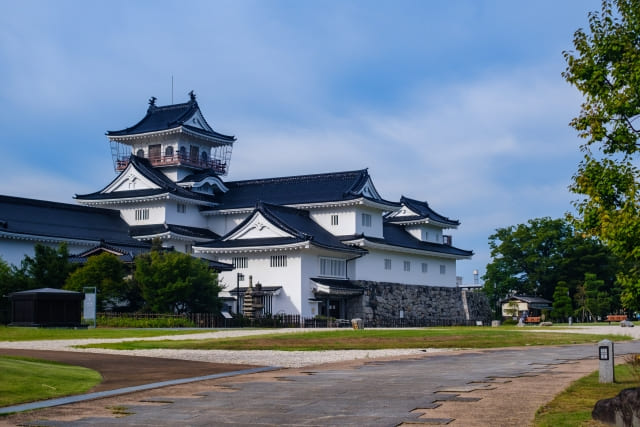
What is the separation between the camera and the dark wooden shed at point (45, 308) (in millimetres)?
42344

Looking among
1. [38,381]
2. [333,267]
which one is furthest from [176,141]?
[38,381]

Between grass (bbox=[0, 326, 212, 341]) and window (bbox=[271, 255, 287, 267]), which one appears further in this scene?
window (bbox=[271, 255, 287, 267])

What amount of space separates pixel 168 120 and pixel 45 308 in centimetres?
3955

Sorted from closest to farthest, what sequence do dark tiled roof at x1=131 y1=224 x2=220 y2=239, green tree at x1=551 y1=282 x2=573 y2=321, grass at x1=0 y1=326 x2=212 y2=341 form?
grass at x1=0 y1=326 x2=212 y2=341 < dark tiled roof at x1=131 y1=224 x2=220 y2=239 < green tree at x1=551 y1=282 x2=573 y2=321

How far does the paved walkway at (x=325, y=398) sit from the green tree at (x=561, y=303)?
65.4m

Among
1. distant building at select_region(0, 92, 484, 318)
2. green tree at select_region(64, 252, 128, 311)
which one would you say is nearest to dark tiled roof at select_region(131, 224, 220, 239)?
distant building at select_region(0, 92, 484, 318)

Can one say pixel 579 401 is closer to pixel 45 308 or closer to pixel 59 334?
pixel 59 334

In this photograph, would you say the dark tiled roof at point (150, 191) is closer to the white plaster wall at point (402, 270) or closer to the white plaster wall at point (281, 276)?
the white plaster wall at point (281, 276)

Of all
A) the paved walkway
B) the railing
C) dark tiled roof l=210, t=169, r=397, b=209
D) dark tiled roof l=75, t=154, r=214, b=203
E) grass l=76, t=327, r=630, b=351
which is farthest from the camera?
the railing

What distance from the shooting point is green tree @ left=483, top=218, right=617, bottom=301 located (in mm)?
87312

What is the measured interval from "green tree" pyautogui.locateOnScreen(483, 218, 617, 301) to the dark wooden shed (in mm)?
58372

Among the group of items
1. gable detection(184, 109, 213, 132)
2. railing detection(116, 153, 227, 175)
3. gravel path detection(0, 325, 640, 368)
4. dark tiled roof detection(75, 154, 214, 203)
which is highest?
gable detection(184, 109, 213, 132)

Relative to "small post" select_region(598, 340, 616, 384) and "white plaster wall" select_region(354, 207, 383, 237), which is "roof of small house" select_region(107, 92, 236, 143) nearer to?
"white plaster wall" select_region(354, 207, 383, 237)

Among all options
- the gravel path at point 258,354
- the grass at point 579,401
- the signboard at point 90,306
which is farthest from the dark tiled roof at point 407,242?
the grass at point 579,401
